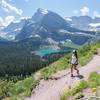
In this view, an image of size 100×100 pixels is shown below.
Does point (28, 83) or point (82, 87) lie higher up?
point (28, 83)

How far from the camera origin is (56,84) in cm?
2630

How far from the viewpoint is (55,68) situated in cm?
3117

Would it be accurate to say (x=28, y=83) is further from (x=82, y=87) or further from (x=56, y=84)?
(x=82, y=87)

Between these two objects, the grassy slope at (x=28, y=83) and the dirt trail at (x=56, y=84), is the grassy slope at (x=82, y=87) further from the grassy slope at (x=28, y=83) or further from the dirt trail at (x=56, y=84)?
the grassy slope at (x=28, y=83)

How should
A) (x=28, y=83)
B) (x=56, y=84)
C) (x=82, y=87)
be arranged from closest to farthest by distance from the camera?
(x=82, y=87) → (x=56, y=84) → (x=28, y=83)

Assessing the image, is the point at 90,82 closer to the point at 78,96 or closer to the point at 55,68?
the point at 78,96

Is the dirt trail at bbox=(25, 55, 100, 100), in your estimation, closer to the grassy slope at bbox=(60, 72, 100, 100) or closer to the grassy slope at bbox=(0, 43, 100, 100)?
the grassy slope at bbox=(0, 43, 100, 100)

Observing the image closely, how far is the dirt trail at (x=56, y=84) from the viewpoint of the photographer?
24469 mm

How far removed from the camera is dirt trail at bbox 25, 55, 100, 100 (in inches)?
963

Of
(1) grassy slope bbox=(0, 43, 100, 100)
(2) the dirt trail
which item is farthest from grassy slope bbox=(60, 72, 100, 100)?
(1) grassy slope bbox=(0, 43, 100, 100)

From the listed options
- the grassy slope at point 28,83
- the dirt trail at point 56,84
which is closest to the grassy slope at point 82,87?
the dirt trail at point 56,84

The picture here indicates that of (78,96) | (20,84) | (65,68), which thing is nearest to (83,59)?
(65,68)

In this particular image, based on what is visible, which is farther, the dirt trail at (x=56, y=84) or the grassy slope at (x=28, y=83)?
the grassy slope at (x=28, y=83)

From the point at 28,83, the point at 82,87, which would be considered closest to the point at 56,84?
the point at 28,83
